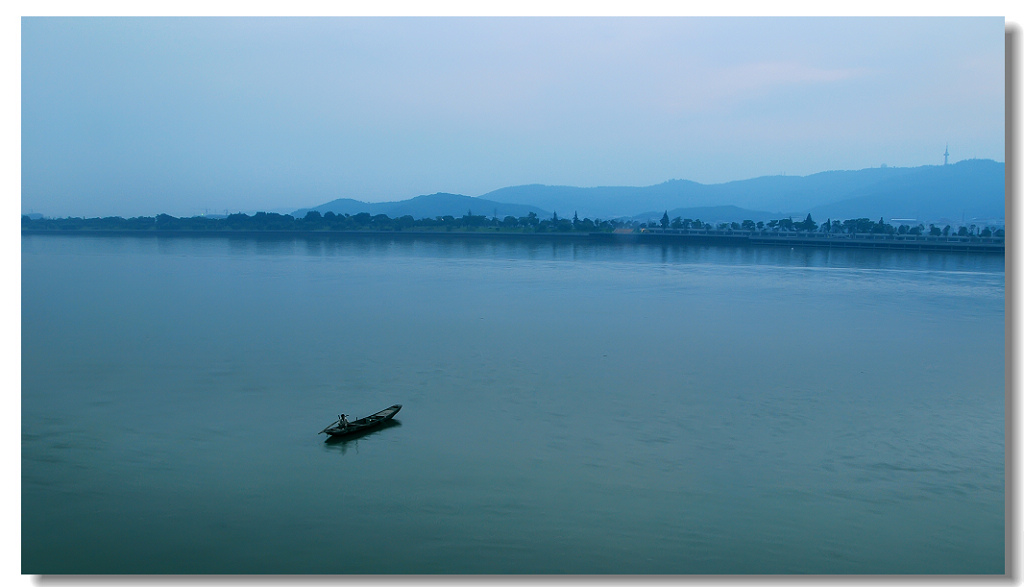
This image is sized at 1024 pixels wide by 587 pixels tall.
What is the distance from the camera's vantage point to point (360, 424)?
655 cm

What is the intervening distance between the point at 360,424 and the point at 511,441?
1342mm

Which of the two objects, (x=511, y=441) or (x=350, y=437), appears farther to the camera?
(x=511, y=441)

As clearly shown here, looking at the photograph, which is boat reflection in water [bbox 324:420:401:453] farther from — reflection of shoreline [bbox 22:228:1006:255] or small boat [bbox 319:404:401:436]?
reflection of shoreline [bbox 22:228:1006:255]

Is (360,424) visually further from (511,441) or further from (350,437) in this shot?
(511,441)

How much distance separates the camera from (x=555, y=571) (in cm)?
411

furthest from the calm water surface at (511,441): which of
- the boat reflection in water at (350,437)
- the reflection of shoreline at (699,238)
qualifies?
the reflection of shoreline at (699,238)

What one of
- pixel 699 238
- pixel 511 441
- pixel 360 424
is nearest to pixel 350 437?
pixel 360 424

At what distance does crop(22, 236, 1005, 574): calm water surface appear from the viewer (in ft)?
14.5

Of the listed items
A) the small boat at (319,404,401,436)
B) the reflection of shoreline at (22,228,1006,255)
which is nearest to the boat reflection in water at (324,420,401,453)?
the small boat at (319,404,401,436)

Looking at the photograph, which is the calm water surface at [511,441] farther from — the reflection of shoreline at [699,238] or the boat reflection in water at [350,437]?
the reflection of shoreline at [699,238]

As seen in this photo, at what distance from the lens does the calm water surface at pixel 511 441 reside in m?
4.41

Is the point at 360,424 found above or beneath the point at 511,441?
above

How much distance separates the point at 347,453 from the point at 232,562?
76.7 inches

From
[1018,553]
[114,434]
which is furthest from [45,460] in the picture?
[1018,553]
